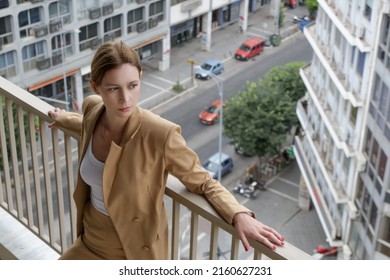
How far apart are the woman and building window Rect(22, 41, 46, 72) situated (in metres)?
10.1

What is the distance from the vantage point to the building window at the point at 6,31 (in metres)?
10.7

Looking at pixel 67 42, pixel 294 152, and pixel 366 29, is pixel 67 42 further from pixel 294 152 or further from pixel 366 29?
pixel 366 29

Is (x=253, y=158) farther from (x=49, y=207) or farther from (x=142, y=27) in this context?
(x=49, y=207)

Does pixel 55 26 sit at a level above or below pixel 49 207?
below

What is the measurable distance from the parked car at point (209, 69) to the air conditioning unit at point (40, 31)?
14.7 feet

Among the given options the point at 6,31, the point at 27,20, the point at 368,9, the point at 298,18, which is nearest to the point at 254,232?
the point at 368,9

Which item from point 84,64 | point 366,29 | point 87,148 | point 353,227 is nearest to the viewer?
point 87,148

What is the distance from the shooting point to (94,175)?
168 centimetres

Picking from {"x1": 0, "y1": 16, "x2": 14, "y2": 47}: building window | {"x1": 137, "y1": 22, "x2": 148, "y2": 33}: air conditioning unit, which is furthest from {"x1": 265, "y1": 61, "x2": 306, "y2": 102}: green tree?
{"x1": 0, "y1": 16, "x2": 14, "y2": 47}: building window

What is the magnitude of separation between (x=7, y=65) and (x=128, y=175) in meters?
10.0

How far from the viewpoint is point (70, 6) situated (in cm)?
1167

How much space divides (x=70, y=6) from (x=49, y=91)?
1.82m

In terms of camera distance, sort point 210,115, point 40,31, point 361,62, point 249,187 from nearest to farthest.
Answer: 1. point 361,62
2. point 40,31
3. point 249,187
4. point 210,115

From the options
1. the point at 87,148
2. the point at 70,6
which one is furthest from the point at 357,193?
the point at 87,148
